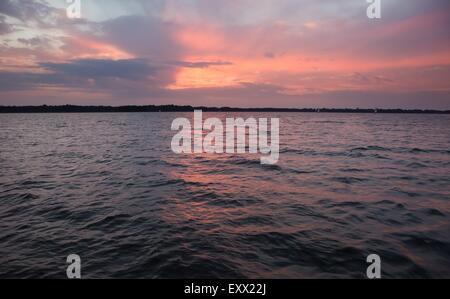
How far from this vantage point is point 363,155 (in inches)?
982

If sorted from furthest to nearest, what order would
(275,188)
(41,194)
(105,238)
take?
1. (275,188)
2. (41,194)
3. (105,238)

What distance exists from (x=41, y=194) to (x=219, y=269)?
11.0 metres

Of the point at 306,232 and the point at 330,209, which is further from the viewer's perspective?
the point at 330,209

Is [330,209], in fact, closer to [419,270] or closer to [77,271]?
[419,270]

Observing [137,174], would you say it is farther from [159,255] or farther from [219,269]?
[219,269]

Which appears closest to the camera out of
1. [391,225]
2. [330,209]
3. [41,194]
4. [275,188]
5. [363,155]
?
[391,225]

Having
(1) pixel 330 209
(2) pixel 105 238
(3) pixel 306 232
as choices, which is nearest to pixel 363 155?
(1) pixel 330 209

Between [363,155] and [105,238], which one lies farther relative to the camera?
[363,155]

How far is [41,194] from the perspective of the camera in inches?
→ 522

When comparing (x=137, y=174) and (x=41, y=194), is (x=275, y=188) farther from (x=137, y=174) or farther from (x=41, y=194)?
(x=41, y=194)

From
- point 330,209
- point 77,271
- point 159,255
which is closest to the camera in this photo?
point 77,271

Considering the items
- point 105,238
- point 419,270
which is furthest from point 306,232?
point 105,238

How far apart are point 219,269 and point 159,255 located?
1.80 metres

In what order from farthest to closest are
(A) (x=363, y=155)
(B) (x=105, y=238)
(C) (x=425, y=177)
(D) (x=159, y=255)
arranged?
1. (A) (x=363, y=155)
2. (C) (x=425, y=177)
3. (B) (x=105, y=238)
4. (D) (x=159, y=255)
